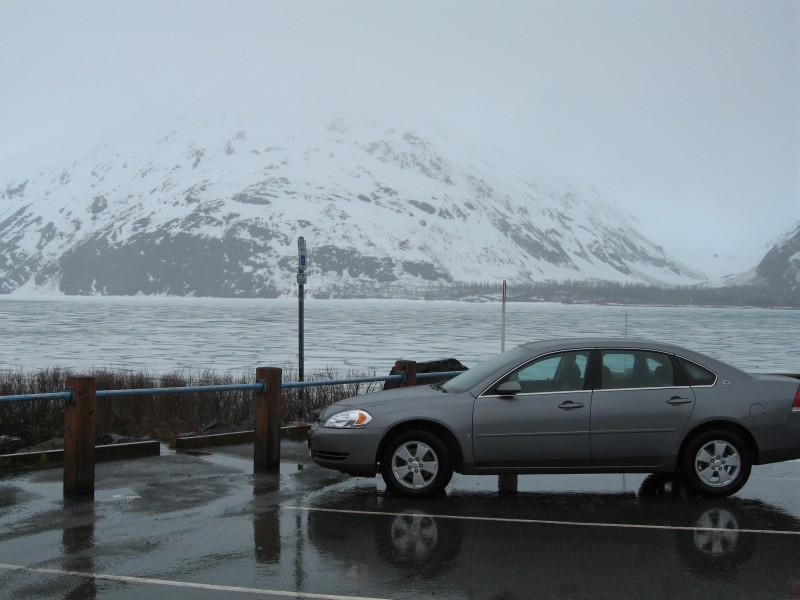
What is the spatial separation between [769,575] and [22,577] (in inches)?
187

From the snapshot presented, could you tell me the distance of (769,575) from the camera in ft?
20.7

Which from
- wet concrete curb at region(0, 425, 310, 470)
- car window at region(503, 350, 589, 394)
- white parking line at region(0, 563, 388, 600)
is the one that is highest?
car window at region(503, 350, 589, 394)

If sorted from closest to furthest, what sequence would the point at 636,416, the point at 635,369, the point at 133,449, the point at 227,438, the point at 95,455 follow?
the point at 636,416, the point at 635,369, the point at 95,455, the point at 133,449, the point at 227,438

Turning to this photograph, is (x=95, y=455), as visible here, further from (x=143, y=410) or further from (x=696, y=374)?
(x=143, y=410)

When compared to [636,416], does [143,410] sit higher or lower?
lower

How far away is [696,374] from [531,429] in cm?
170

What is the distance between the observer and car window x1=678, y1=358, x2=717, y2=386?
9.09 meters

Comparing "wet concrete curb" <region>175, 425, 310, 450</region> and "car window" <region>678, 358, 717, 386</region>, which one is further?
"wet concrete curb" <region>175, 425, 310, 450</region>

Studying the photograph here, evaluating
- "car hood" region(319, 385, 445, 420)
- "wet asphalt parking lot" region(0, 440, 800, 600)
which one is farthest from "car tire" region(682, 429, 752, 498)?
"car hood" region(319, 385, 445, 420)

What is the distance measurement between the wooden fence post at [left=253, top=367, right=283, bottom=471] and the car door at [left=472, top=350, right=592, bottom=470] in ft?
8.05

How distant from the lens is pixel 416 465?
28.7ft

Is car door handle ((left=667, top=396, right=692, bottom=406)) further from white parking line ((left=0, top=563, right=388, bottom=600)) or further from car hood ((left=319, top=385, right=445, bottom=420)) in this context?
white parking line ((left=0, top=563, right=388, bottom=600))

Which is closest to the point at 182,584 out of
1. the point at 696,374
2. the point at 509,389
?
the point at 509,389

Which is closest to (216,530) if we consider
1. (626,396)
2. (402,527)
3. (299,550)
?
(299,550)
